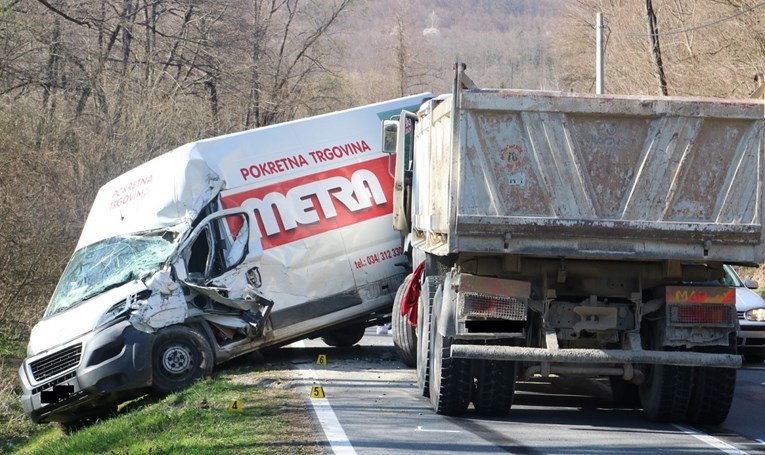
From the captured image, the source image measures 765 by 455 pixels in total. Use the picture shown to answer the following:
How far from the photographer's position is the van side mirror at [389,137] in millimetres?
14539

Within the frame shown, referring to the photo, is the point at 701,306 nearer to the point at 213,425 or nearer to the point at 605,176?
the point at 605,176

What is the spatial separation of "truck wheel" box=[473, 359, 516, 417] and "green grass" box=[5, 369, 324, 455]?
1.57 m

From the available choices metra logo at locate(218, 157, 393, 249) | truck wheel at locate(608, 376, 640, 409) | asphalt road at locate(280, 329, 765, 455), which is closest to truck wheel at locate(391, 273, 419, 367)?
asphalt road at locate(280, 329, 765, 455)

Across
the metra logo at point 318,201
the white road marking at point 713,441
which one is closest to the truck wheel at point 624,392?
the white road marking at point 713,441

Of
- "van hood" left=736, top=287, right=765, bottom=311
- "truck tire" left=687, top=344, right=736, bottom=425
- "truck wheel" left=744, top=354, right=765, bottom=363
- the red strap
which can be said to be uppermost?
A: the red strap

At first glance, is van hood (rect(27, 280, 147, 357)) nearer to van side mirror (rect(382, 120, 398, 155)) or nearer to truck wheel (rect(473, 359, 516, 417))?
van side mirror (rect(382, 120, 398, 155))

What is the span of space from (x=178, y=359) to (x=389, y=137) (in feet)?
13.6

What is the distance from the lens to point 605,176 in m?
9.04

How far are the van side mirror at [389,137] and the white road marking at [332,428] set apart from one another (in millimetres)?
4502

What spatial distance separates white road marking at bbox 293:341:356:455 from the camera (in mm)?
8130

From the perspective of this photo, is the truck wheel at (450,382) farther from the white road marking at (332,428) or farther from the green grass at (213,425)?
the green grass at (213,425)

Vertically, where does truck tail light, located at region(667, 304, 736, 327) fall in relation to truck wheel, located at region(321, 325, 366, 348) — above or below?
above

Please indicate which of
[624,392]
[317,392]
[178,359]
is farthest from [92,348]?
[624,392]

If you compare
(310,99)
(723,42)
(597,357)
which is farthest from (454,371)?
(310,99)
